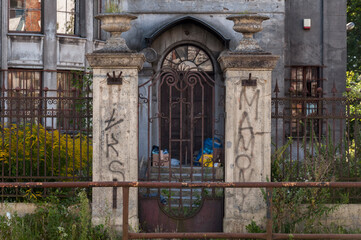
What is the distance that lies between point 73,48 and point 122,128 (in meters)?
12.8

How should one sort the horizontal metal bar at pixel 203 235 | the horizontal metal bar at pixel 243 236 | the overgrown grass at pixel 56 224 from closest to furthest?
the horizontal metal bar at pixel 243 236 < the horizontal metal bar at pixel 203 235 < the overgrown grass at pixel 56 224

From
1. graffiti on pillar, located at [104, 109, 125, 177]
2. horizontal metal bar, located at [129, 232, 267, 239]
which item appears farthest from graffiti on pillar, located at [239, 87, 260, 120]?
horizontal metal bar, located at [129, 232, 267, 239]

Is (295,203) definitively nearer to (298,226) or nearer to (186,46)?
(298,226)

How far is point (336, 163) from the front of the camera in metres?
9.45

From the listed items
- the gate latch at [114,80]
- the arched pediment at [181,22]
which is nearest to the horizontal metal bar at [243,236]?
the gate latch at [114,80]

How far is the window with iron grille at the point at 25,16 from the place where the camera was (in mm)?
20625

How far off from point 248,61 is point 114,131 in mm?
2154

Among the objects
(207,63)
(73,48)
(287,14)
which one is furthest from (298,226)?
(73,48)

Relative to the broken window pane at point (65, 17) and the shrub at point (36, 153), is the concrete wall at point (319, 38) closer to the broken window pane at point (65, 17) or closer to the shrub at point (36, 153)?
the broken window pane at point (65, 17)

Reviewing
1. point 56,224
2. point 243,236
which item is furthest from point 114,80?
point 243,236

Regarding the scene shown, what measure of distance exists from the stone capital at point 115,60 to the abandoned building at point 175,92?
0.05 feet

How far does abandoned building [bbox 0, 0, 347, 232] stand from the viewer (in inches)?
339

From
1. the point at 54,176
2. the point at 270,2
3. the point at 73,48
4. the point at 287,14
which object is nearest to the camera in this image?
the point at 54,176

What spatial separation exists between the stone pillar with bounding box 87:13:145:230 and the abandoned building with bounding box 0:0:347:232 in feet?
0.05
